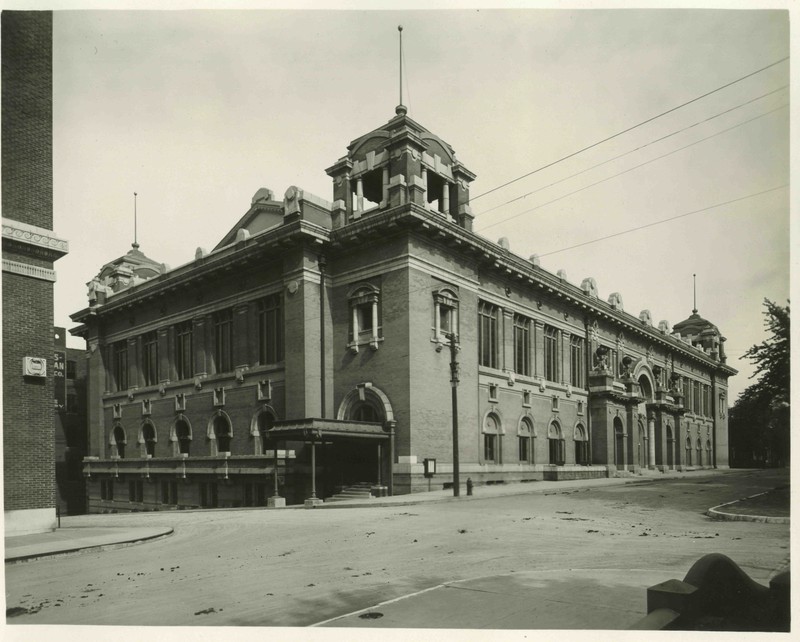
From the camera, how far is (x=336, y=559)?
12.1 metres

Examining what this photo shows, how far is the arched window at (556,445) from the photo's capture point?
40.9 meters

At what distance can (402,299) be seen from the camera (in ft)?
98.8

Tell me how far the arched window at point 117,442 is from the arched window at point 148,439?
2955mm

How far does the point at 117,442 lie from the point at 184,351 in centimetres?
989

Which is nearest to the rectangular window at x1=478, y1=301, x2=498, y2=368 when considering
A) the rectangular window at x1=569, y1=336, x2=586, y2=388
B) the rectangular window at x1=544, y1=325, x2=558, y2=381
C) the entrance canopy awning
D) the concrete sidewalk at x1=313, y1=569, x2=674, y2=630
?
the rectangular window at x1=544, y1=325, x2=558, y2=381

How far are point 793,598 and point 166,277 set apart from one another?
38978 millimetres

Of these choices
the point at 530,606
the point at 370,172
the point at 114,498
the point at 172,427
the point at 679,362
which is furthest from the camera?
the point at 679,362

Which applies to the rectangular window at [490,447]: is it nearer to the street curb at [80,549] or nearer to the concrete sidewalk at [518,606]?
the street curb at [80,549]

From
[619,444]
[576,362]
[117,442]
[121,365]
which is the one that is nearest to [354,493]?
[576,362]

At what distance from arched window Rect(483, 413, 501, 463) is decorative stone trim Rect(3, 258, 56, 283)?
74.7 feet

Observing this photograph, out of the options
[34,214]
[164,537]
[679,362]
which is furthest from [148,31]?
[679,362]

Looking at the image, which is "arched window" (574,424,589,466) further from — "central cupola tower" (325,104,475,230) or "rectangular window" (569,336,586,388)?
"central cupola tower" (325,104,475,230)

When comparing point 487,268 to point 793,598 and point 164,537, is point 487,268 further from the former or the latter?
point 793,598

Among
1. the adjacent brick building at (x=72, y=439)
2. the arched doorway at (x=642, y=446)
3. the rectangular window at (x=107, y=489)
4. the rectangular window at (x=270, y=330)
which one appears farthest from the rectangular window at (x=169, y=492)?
the arched doorway at (x=642, y=446)
